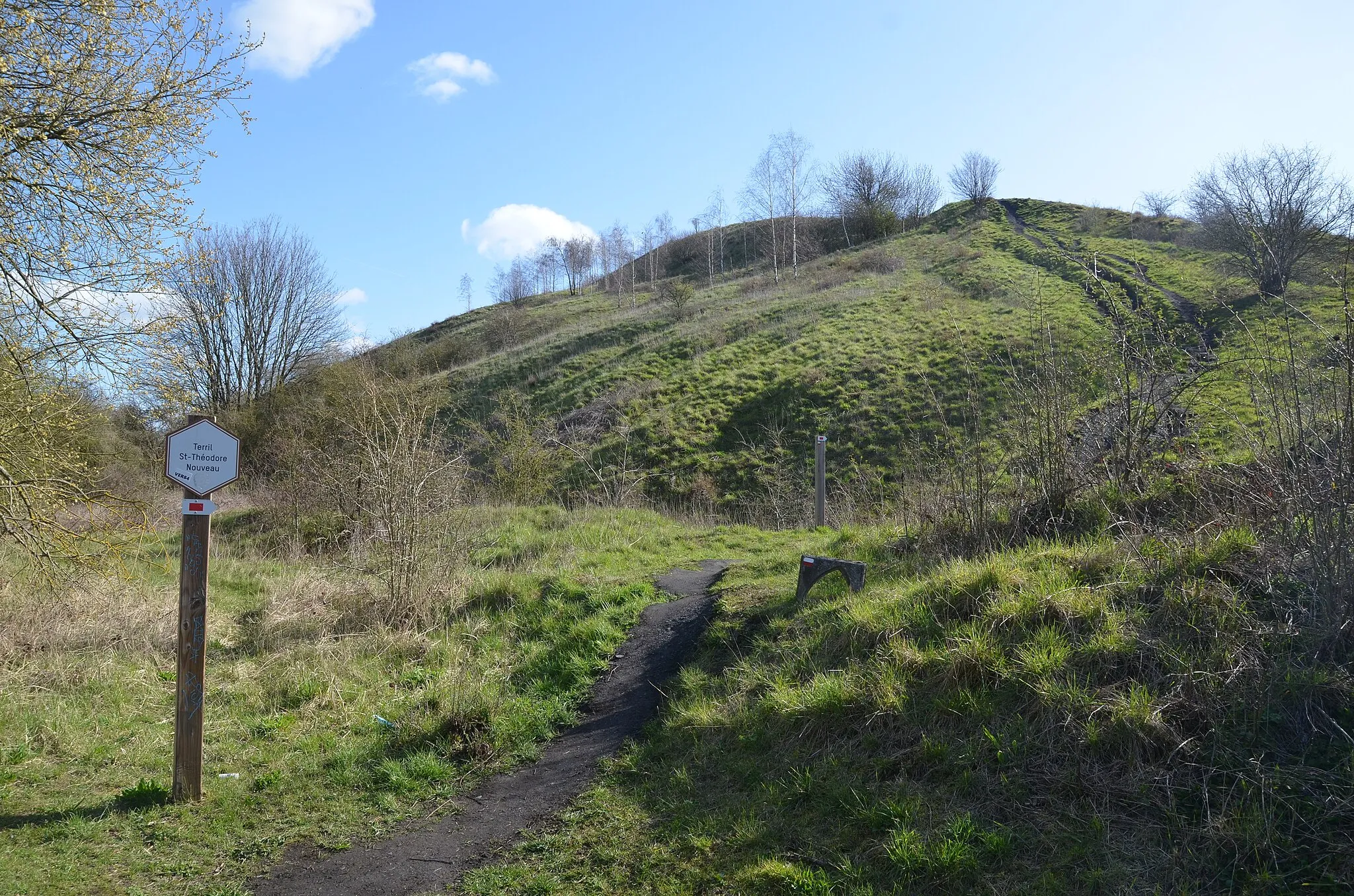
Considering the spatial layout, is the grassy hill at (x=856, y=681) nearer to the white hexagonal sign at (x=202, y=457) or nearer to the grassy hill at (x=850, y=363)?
the grassy hill at (x=850, y=363)

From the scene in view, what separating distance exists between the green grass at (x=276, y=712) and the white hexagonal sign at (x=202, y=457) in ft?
7.10

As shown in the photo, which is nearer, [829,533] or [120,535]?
[120,535]

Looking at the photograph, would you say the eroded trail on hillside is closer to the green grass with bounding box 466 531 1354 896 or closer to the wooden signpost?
the green grass with bounding box 466 531 1354 896

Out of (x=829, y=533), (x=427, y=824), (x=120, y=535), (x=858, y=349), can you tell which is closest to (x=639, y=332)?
(x=858, y=349)

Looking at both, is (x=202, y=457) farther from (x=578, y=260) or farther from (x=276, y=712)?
(x=578, y=260)

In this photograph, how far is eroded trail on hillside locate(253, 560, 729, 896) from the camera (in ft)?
14.3

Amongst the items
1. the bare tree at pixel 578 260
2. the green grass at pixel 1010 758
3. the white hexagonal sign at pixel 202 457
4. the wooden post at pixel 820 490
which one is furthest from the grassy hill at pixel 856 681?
the bare tree at pixel 578 260

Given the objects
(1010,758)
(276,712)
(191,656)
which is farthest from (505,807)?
(1010,758)

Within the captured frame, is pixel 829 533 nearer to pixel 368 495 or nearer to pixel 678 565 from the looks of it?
pixel 678 565

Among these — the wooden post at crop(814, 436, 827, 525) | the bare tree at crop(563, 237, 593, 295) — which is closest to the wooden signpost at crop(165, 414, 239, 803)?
the wooden post at crop(814, 436, 827, 525)

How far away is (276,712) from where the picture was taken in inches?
271

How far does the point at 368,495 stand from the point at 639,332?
30879mm

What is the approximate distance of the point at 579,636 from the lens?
26.1ft

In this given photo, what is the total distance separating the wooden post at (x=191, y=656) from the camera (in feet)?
17.5
